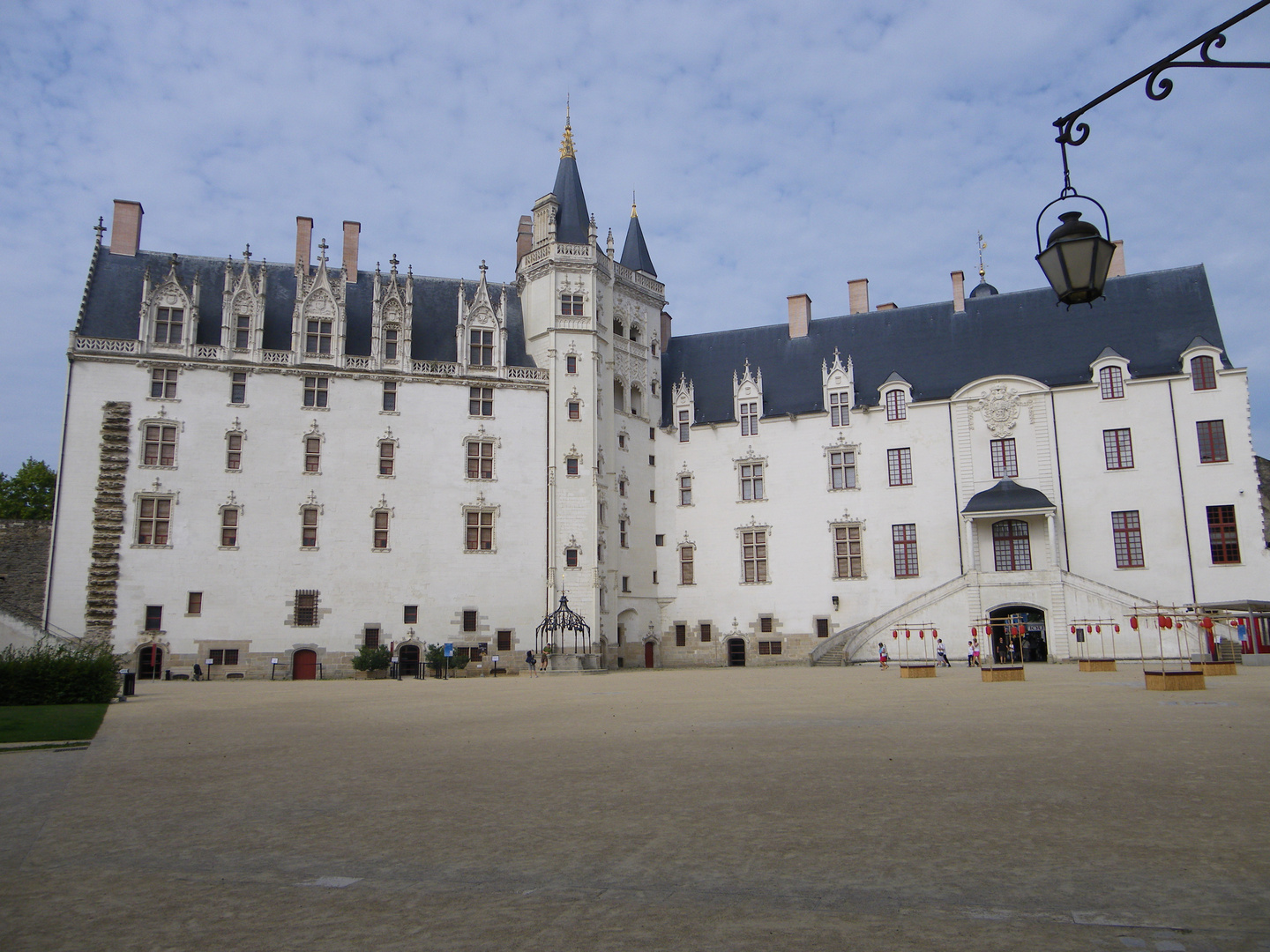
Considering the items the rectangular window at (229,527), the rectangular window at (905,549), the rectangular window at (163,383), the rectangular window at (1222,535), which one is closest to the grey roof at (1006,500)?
the rectangular window at (905,549)

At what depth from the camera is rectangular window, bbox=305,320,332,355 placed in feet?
144

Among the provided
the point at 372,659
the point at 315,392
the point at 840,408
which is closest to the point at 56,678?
the point at 372,659

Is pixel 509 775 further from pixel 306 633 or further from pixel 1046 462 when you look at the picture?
pixel 1046 462

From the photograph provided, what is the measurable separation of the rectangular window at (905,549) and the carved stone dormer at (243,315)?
31045 millimetres

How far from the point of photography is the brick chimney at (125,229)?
44562 mm

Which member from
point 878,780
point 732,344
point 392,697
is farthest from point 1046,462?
point 878,780

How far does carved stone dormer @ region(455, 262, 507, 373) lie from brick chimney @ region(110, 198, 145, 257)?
1551cm

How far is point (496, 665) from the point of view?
4259cm

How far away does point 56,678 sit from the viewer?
21.1 meters

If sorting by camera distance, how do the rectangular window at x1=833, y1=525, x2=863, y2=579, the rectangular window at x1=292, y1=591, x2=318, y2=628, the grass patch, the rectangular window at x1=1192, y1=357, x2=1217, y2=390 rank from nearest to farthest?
the grass patch < the rectangular window at x1=1192, y1=357, x2=1217, y2=390 < the rectangular window at x1=292, y1=591, x2=318, y2=628 < the rectangular window at x1=833, y1=525, x2=863, y2=579

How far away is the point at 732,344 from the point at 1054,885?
48.9 meters

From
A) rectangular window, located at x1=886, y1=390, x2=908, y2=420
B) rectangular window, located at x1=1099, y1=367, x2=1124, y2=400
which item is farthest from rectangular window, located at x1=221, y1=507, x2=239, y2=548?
rectangular window, located at x1=1099, y1=367, x2=1124, y2=400

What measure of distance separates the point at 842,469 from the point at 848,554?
4.28 metres

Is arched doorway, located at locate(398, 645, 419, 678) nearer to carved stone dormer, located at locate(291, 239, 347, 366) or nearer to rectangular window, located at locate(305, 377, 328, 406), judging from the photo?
rectangular window, located at locate(305, 377, 328, 406)
